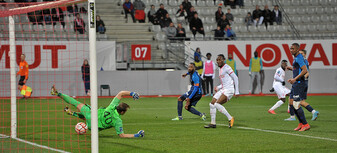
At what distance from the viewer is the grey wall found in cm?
2694

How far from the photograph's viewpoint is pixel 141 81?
28.0 m

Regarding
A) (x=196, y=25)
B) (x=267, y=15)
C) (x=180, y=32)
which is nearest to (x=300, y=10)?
(x=267, y=15)

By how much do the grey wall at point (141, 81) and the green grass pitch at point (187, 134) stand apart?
9.21 meters

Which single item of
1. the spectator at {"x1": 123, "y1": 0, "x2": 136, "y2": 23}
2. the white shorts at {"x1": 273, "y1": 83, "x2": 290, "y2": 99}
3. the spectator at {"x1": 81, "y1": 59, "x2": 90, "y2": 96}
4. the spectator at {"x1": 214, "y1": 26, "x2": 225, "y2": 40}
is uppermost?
the spectator at {"x1": 123, "y1": 0, "x2": 136, "y2": 23}

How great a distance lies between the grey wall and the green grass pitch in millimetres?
9214

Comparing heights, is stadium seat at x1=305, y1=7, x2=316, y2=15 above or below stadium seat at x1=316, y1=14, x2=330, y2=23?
above

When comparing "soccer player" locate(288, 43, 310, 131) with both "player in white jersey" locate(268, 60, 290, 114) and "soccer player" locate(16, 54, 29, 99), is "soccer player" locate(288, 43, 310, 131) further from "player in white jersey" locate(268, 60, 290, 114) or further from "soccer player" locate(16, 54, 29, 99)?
"soccer player" locate(16, 54, 29, 99)

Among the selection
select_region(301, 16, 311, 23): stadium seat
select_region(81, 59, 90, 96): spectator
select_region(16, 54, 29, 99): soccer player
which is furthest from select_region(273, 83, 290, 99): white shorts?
select_region(301, 16, 311, 23): stadium seat

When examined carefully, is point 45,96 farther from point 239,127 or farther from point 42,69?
point 239,127

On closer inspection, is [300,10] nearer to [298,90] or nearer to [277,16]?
[277,16]

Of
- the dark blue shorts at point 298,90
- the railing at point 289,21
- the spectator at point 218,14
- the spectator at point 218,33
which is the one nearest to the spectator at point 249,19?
the spectator at point 218,14

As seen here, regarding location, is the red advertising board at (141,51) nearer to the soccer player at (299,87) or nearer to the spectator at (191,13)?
the spectator at (191,13)

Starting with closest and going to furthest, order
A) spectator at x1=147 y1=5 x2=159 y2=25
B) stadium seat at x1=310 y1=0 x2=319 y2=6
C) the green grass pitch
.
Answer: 1. the green grass pitch
2. spectator at x1=147 y1=5 x2=159 y2=25
3. stadium seat at x1=310 y1=0 x2=319 y2=6

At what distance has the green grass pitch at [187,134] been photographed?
9766mm
